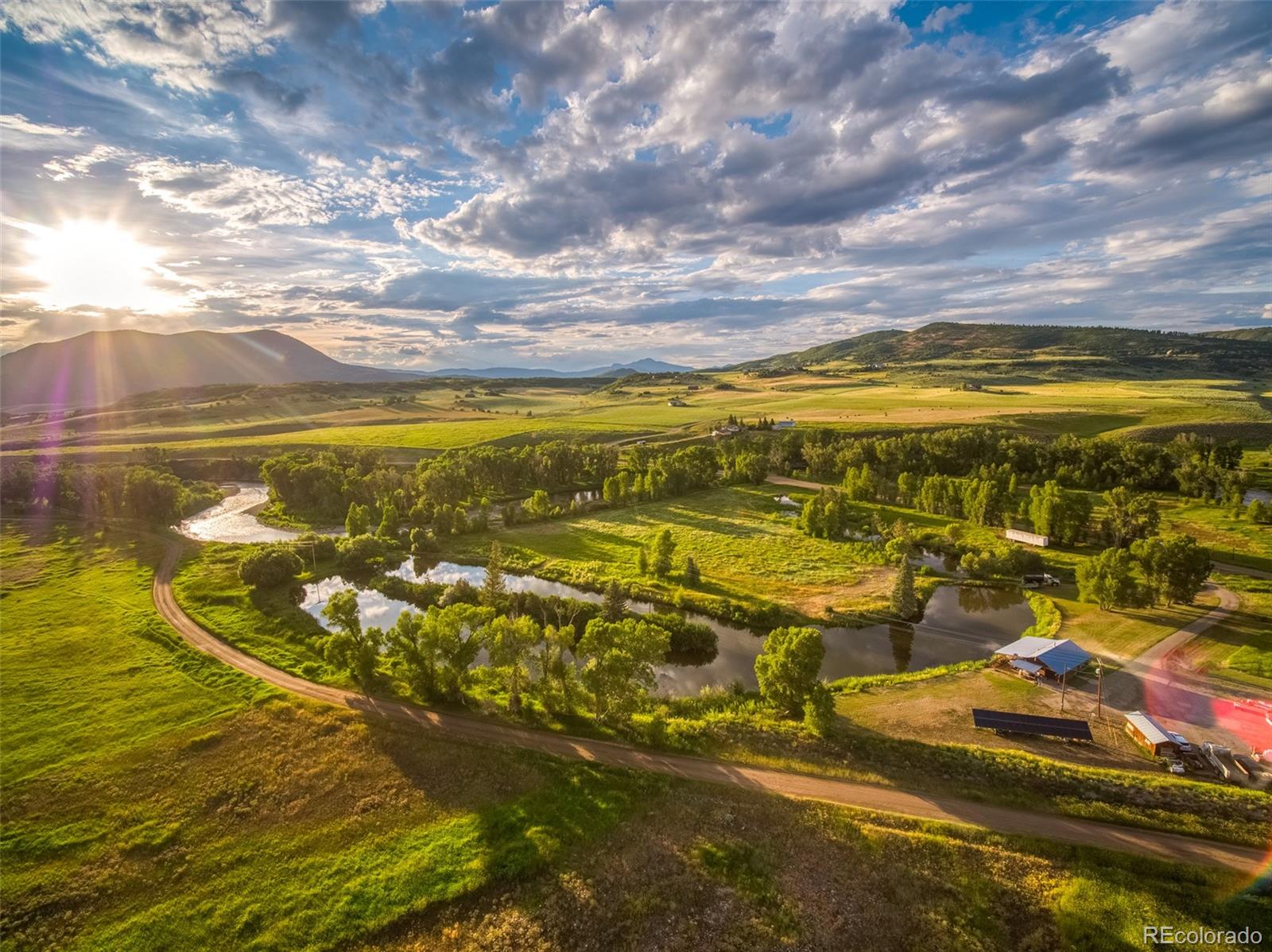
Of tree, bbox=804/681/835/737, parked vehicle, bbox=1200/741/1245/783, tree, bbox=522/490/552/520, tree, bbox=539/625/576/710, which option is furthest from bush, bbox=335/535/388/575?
parked vehicle, bbox=1200/741/1245/783

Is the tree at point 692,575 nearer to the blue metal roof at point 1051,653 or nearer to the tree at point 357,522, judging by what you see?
the blue metal roof at point 1051,653

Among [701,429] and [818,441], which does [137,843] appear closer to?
[818,441]

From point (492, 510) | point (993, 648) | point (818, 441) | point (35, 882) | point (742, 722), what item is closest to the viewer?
point (35, 882)

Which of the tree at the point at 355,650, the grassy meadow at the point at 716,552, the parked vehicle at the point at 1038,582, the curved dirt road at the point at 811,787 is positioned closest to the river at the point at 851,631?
the parked vehicle at the point at 1038,582

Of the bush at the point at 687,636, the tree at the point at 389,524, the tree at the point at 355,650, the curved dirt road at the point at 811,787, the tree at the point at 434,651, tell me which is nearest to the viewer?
the curved dirt road at the point at 811,787

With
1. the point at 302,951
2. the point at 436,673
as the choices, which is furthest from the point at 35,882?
the point at 436,673

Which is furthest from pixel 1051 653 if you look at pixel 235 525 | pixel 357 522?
pixel 235 525
